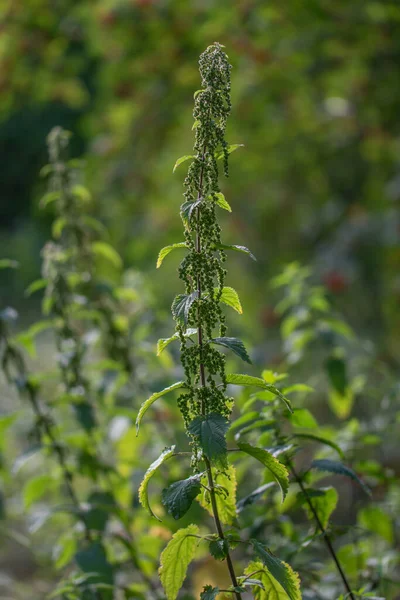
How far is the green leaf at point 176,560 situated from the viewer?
2.67 feet

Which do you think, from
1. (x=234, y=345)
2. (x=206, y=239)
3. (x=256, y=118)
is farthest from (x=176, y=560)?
(x=256, y=118)

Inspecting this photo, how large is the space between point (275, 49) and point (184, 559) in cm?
259

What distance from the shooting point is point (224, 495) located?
2.82 ft

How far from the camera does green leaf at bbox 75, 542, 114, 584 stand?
1.17 meters

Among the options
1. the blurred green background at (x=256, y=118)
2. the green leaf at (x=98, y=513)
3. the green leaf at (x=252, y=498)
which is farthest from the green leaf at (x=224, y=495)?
the blurred green background at (x=256, y=118)

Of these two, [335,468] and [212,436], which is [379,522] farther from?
[212,436]

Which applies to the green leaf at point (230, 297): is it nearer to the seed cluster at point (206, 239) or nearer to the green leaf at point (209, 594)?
the seed cluster at point (206, 239)

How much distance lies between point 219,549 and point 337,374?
869 mm

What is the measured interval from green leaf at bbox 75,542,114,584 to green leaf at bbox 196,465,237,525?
377 mm

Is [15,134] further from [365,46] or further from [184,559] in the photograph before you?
[184,559]

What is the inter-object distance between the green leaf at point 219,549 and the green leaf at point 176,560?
0.06 meters

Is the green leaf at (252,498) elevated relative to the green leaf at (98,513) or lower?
lower

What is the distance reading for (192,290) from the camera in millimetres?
827

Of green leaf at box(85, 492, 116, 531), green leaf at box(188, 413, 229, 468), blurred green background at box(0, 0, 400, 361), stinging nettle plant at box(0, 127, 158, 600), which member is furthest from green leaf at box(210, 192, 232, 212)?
blurred green background at box(0, 0, 400, 361)
